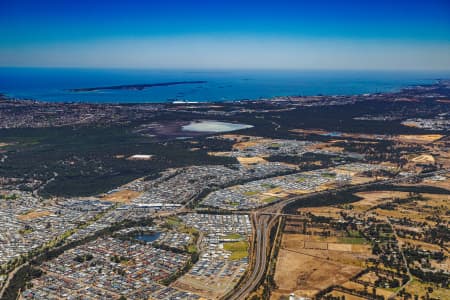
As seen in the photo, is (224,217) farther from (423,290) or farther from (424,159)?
(424,159)

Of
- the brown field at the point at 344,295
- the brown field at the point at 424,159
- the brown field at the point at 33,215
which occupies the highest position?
the brown field at the point at 424,159

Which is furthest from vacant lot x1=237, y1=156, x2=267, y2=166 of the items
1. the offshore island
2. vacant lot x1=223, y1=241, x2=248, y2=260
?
vacant lot x1=223, y1=241, x2=248, y2=260

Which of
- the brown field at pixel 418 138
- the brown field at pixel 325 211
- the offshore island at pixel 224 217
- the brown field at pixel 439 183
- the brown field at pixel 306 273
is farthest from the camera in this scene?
the brown field at pixel 418 138

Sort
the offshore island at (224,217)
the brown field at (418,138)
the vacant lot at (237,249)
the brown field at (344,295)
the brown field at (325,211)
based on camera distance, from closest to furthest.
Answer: the brown field at (344,295) → the offshore island at (224,217) → the vacant lot at (237,249) → the brown field at (325,211) → the brown field at (418,138)

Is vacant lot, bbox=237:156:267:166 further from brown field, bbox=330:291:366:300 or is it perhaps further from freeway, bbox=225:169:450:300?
brown field, bbox=330:291:366:300

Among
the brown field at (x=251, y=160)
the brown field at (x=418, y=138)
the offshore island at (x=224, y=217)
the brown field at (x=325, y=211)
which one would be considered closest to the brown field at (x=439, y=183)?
the offshore island at (x=224, y=217)

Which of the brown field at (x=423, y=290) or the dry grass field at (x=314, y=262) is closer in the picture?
the brown field at (x=423, y=290)

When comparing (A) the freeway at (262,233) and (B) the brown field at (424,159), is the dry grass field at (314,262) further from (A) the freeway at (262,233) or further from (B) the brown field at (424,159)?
(B) the brown field at (424,159)

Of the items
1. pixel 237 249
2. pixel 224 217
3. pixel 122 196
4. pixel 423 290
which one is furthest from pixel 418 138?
pixel 423 290
